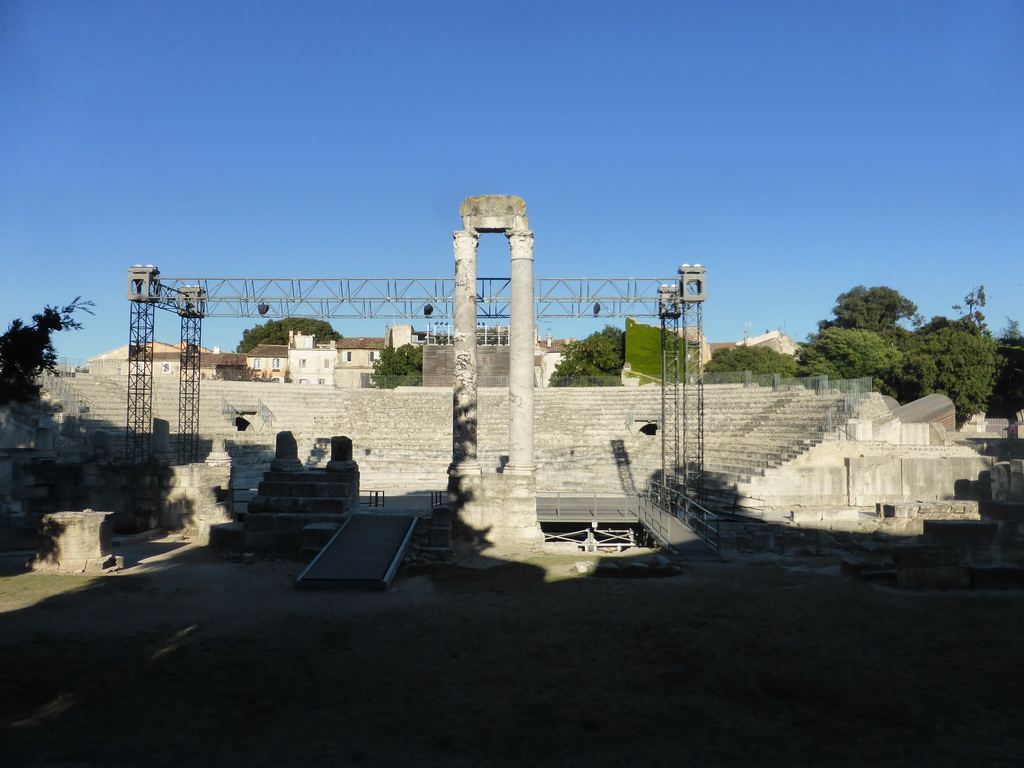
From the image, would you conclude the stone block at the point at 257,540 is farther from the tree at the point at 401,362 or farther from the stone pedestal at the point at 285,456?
the tree at the point at 401,362

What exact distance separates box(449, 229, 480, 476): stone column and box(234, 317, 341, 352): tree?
66.0m

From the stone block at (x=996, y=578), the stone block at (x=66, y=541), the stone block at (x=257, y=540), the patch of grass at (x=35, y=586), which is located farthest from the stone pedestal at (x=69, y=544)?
the stone block at (x=996, y=578)

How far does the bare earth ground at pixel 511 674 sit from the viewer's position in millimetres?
6160

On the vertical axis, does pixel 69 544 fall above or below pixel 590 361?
below

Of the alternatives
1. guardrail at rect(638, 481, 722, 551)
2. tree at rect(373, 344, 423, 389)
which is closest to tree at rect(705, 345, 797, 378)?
tree at rect(373, 344, 423, 389)

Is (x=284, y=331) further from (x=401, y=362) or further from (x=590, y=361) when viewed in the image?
(x=590, y=361)

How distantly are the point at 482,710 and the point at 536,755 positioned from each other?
1084 mm

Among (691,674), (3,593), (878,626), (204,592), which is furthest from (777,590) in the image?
(3,593)

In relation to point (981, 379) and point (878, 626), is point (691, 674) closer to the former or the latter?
point (878, 626)

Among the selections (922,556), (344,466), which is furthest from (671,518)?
(344,466)

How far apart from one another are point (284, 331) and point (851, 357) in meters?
58.5

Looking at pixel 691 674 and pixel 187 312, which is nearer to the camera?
pixel 691 674

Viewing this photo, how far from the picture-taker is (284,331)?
267ft

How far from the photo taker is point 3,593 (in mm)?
11695
